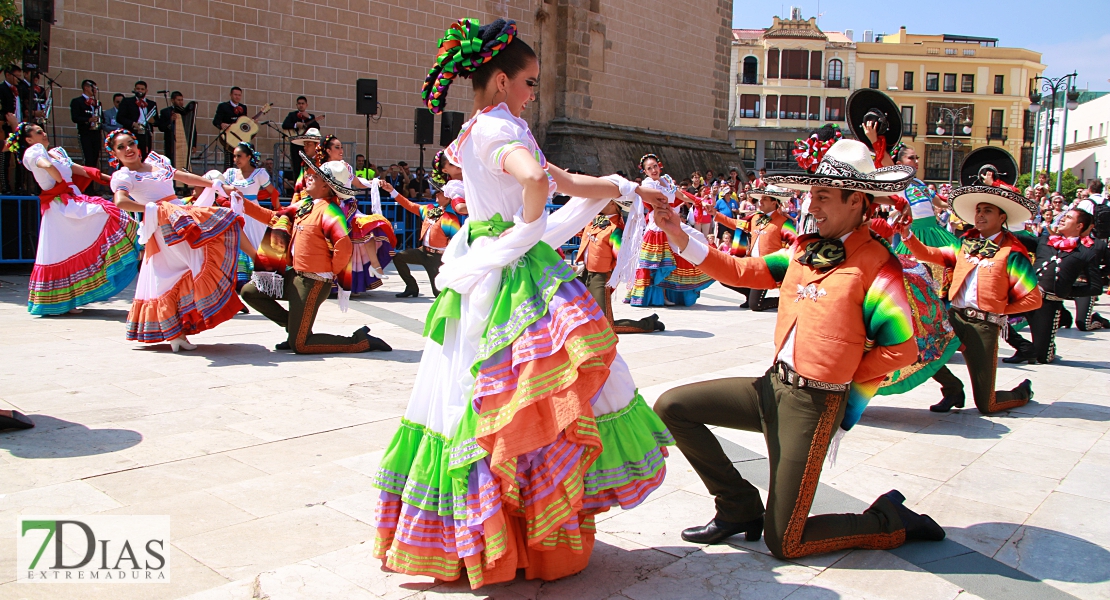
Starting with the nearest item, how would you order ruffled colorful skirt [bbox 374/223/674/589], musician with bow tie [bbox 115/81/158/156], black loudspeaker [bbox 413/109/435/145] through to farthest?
ruffled colorful skirt [bbox 374/223/674/589] → musician with bow tie [bbox 115/81/158/156] → black loudspeaker [bbox 413/109/435/145]

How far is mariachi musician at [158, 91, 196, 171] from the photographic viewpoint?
14258 millimetres

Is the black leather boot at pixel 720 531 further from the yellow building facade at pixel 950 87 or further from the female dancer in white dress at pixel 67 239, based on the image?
the yellow building facade at pixel 950 87

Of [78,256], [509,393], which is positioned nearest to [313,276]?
[78,256]

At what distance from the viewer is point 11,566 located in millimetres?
3178

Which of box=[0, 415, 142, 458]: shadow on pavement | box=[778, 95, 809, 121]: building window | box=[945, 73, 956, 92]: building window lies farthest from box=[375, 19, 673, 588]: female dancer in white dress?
box=[945, 73, 956, 92]: building window

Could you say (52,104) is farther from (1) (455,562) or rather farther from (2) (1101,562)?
(2) (1101,562)

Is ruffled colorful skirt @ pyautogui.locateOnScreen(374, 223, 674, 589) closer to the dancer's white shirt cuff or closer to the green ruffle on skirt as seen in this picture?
the dancer's white shirt cuff

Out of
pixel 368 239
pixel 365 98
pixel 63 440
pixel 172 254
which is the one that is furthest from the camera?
pixel 365 98

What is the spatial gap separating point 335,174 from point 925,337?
15.6 feet

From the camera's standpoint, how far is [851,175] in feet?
10.9

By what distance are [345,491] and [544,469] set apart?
159 cm

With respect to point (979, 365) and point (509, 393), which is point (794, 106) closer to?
point (979, 365)

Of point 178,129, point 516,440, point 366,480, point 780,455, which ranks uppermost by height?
point 178,129

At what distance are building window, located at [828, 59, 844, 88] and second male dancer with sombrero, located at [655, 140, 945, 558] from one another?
6207 centimetres
